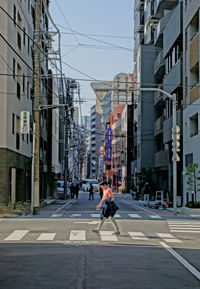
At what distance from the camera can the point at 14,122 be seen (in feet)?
116

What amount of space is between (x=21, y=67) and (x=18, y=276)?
30486mm

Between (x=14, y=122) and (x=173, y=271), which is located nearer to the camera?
(x=173, y=271)

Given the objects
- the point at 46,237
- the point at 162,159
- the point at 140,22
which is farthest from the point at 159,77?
the point at 46,237

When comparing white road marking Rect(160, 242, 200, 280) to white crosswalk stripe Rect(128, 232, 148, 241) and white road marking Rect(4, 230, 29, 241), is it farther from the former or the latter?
white road marking Rect(4, 230, 29, 241)

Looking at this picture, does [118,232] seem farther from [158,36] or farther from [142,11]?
[142,11]

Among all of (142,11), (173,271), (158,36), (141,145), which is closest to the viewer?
(173,271)

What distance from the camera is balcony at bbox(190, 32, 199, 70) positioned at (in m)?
36.2

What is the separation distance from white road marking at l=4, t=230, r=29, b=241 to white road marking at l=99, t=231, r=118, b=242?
8.12 ft

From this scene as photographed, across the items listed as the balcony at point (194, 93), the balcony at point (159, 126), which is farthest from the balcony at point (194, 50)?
the balcony at point (159, 126)

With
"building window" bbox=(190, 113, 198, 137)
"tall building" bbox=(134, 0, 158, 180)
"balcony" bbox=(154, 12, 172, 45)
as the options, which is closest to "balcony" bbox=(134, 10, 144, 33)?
"tall building" bbox=(134, 0, 158, 180)

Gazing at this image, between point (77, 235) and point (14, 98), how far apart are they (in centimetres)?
2016

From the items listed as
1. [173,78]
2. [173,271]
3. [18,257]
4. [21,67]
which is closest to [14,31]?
[21,67]

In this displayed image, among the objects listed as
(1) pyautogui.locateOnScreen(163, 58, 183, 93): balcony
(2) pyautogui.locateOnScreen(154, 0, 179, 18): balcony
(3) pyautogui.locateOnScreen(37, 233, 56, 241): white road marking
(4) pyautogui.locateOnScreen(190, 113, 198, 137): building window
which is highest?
(2) pyautogui.locateOnScreen(154, 0, 179, 18): balcony

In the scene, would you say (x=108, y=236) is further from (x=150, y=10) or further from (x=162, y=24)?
(x=150, y=10)
